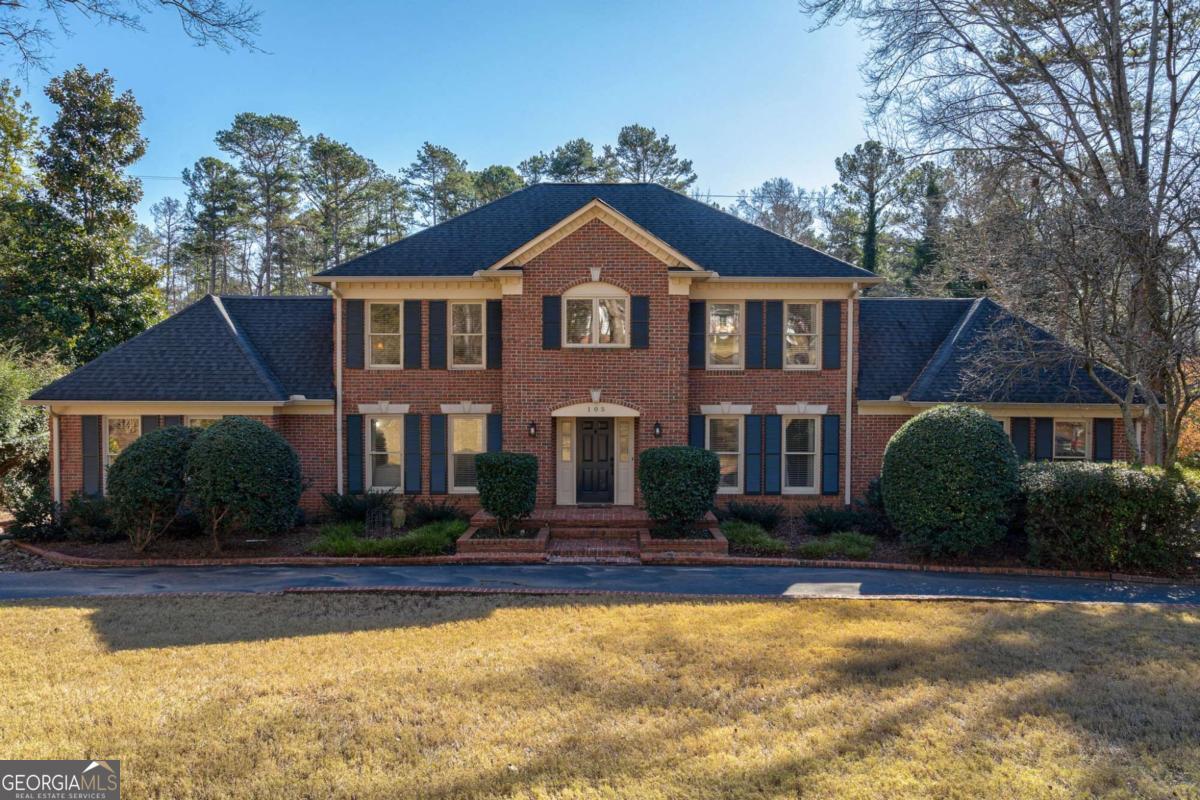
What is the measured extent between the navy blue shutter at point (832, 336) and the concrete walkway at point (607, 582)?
5541 millimetres

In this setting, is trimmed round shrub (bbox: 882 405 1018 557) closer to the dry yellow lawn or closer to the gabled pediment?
the dry yellow lawn

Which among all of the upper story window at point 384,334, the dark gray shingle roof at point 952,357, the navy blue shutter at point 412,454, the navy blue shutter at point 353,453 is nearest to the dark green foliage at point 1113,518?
the dark gray shingle roof at point 952,357

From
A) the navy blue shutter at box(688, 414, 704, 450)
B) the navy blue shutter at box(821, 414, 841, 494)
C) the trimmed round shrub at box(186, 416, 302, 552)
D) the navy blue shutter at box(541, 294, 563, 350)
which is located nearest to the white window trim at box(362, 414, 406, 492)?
the trimmed round shrub at box(186, 416, 302, 552)

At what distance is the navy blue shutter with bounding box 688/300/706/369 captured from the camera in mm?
15086

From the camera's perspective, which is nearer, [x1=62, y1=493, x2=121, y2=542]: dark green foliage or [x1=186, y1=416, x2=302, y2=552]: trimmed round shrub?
[x1=186, y1=416, x2=302, y2=552]: trimmed round shrub

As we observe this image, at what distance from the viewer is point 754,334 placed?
15.1m

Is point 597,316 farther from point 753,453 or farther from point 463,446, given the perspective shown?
point 753,453

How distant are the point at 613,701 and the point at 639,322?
9.80m

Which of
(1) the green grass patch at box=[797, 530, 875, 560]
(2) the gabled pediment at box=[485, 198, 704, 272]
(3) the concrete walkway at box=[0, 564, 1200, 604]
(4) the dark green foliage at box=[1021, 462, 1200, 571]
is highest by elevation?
(2) the gabled pediment at box=[485, 198, 704, 272]

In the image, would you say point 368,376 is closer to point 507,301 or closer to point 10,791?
point 507,301

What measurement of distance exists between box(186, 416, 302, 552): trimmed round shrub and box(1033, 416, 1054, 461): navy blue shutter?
52.2 feet

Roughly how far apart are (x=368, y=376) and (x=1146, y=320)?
1596cm

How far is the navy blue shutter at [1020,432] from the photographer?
14562 mm

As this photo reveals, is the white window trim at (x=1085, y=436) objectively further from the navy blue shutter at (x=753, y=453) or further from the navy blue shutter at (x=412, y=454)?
the navy blue shutter at (x=412, y=454)
